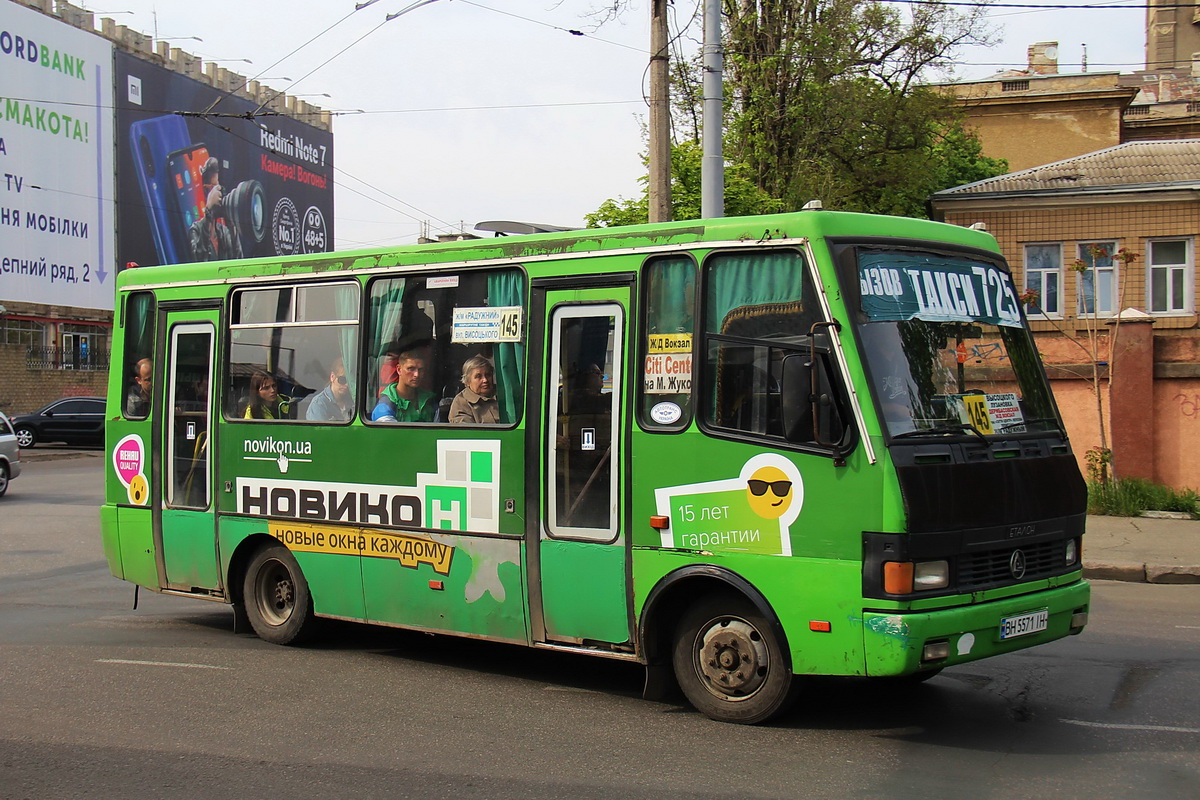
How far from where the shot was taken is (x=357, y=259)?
8.73 metres

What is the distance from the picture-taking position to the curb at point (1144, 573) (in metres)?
12.5

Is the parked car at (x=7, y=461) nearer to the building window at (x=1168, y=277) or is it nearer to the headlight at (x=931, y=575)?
the headlight at (x=931, y=575)

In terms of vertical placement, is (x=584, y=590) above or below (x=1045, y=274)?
below

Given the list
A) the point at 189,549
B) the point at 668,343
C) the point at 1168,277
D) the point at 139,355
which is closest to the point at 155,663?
the point at 189,549

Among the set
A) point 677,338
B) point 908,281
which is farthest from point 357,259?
point 908,281

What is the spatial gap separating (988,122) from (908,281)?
5098cm

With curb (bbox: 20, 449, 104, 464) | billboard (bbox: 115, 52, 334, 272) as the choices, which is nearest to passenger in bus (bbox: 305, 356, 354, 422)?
curb (bbox: 20, 449, 104, 464)

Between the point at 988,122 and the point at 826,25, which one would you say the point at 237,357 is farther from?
the point at 988,122

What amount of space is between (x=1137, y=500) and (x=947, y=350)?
39.1ft

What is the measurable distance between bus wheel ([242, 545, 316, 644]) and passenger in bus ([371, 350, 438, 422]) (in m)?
Result: 1.50

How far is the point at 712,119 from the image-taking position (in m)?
13.2

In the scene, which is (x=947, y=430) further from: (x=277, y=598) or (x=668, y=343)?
(x=277, y=598)

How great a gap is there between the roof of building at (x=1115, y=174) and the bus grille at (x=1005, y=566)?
65.4 ft

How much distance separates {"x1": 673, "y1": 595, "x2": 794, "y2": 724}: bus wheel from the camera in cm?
648
